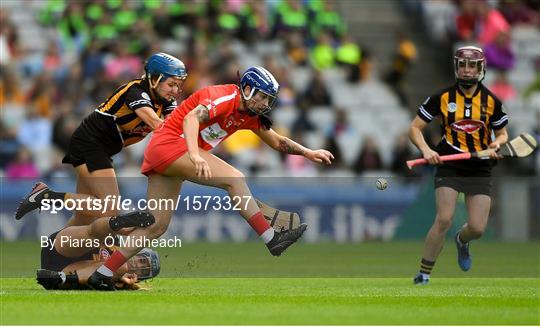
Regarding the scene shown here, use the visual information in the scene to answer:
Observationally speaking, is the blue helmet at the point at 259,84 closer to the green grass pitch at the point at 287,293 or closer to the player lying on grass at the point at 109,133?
the player lying on grass at the point at 109,133

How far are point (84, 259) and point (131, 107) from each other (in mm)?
1481

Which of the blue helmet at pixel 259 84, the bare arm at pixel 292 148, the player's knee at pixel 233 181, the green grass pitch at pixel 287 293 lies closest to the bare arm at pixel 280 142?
the bare arm at pixel 292 148

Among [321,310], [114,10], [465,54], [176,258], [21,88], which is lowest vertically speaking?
[321,310]

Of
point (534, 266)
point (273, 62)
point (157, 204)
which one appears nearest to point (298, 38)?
point (273, 62)

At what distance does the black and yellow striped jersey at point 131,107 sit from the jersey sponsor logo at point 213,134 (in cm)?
72

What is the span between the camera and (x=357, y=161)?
24453mm

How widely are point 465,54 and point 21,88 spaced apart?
11975mm

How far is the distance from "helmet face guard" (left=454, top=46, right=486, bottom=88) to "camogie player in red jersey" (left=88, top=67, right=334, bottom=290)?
2623 mm

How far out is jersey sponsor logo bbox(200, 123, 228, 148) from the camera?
1291cm

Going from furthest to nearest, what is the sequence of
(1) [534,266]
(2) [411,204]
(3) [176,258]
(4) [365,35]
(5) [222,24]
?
(4) [365,35] < (5) [222,24] < (2) [411,204] < (1) [534,266] < (3) [176,258]

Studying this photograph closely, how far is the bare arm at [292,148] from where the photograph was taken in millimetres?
13188

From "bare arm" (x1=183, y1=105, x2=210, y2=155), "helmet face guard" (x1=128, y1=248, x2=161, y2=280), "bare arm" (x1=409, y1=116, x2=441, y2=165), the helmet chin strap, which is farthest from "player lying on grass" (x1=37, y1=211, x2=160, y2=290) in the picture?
the helmet chin strap

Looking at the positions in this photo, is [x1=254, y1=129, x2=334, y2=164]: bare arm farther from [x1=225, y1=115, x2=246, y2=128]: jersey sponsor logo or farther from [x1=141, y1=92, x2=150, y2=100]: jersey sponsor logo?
[x1=141, y1=92, x2=150, y2=100]: jersey sponsor logo

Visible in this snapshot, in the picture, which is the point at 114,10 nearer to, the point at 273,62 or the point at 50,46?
the point at 50,46
